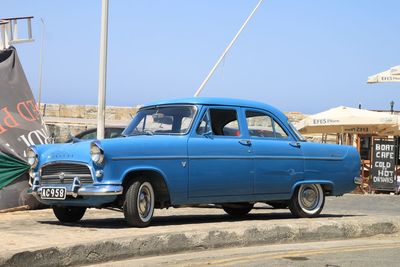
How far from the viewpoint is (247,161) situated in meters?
8.67

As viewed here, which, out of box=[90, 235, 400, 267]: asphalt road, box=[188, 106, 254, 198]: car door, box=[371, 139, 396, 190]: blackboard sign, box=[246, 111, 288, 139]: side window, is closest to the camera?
box=[90, 235, 400, 267]: asphalt road

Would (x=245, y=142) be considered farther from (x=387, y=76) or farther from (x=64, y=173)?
(x=387, y=76)

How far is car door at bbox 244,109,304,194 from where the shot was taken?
884cm

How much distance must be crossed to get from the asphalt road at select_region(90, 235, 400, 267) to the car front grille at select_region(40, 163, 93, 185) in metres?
1.40

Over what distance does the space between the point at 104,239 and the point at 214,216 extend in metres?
3.83

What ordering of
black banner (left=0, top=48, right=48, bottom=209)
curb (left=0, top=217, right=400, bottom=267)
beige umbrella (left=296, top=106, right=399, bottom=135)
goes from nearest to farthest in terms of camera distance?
curb (left=0, top=217, right=400, bottom=267) → black banner (left=0, top=48, right=48, bottom=209) → beige umbrella (left=296, top=106, right=399, bottom=135)

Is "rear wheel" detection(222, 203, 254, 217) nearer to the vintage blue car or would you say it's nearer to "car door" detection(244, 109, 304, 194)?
the vintage blue car

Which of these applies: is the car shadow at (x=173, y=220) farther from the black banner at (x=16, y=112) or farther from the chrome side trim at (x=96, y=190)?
the black banner at (x=16, y=112)

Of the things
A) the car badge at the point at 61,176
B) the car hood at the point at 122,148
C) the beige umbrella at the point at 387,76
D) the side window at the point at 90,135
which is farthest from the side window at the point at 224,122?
the beige umbrella at the point at 387,76

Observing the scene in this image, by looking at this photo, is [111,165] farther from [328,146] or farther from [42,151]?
[328,146]

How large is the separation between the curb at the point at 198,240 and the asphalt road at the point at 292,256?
95mm

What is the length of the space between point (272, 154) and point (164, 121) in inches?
63.3

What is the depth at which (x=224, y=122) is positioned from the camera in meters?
8.85

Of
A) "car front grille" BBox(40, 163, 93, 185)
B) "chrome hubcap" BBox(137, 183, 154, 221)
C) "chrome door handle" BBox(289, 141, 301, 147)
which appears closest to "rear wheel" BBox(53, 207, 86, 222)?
"car front grille" BBox(40, 163, 93, 185)
